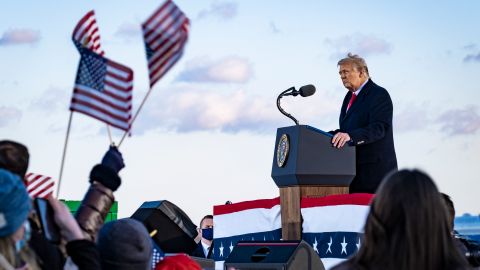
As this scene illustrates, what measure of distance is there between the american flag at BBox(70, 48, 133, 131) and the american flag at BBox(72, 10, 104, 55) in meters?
0.06

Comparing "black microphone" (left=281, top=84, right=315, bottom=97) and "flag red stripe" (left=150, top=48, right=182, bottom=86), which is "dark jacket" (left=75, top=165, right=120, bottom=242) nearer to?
"flag red stripe" (left=150, top=48, right=182, bottom=86)

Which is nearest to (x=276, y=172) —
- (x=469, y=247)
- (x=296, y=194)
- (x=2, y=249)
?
(x=296, y=194)

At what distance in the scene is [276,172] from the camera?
6.48m

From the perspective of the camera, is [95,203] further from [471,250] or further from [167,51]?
[471,250]

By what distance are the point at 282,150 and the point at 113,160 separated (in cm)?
359

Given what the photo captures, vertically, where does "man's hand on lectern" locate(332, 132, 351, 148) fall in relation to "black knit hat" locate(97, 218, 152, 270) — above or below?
above

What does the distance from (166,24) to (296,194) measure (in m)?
3.45

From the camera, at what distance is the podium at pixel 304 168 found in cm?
619

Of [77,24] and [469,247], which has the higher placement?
[77,24]

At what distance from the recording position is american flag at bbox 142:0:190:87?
3043 millimetres

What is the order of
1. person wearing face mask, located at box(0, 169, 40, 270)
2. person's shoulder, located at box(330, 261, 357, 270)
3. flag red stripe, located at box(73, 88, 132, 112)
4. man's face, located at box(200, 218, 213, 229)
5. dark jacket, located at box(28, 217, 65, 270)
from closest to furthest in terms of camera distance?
person's shoulder, located at box(330, 261, 357, 270)
person wearing face mask, located at box(0, 169, 40, 270)
dark jacket, located at box(28, 217, 65, 270)
flag red stripe, located at box(73, 88, 132, 112)
man's face, located at box(200, 218, 213, 229)

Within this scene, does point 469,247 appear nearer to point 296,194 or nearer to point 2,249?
point 296,194

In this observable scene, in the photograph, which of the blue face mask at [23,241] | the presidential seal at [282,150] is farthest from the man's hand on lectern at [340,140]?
the blue face mask at [23,241]

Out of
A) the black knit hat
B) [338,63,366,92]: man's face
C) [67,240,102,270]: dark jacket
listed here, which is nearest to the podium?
[338,63,366,92]: man's face
